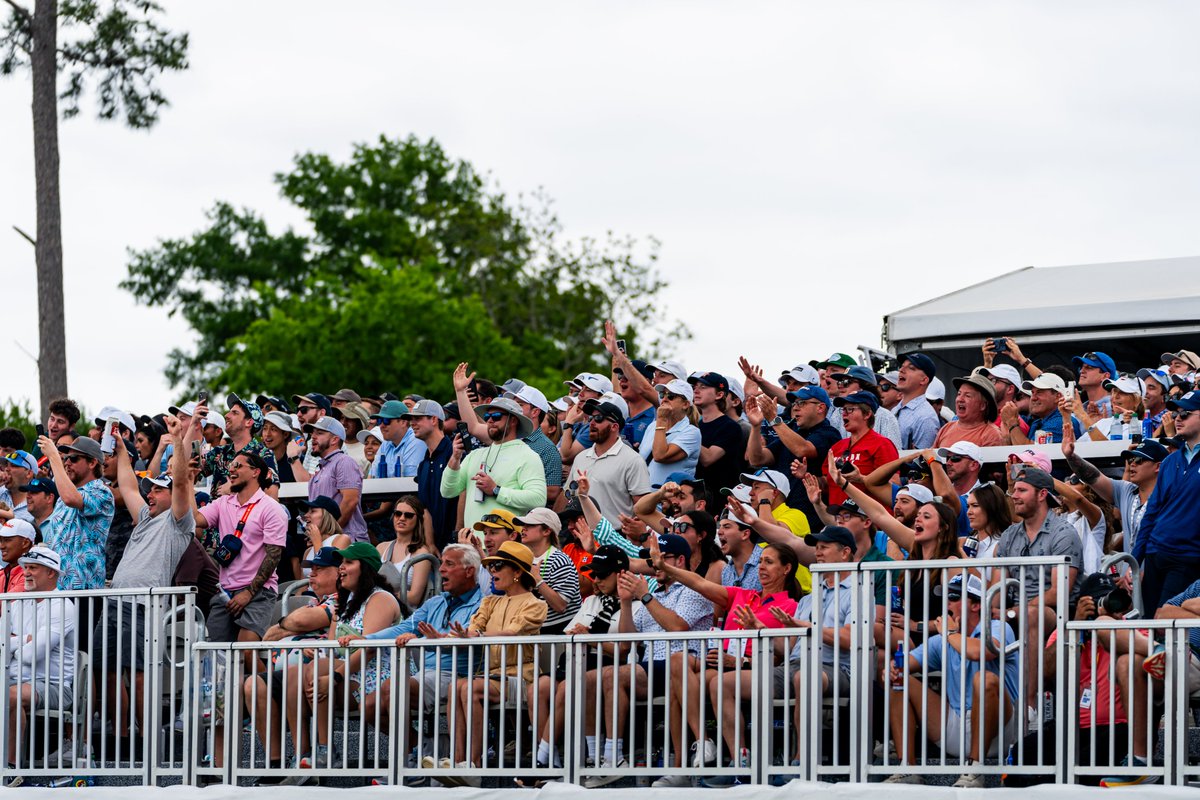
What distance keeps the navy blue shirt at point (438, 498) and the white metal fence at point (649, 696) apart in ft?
8.17

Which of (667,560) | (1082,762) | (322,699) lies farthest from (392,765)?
(1082,762)

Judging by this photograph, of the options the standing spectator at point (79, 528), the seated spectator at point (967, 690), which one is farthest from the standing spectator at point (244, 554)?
the seated spectator at point (967, 690)

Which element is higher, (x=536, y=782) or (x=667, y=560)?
(x=667, y=560)

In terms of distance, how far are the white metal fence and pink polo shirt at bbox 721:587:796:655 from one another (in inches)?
11.0

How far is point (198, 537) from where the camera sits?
12.7 m

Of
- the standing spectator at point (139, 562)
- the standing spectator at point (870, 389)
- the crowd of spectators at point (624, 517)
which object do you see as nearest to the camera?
the crowd of spectators at point (624, 517)

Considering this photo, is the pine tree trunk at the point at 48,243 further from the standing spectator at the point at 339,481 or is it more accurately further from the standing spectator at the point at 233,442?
the standing spectator at the point at 339,481

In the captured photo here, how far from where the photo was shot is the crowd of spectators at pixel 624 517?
31.5ft

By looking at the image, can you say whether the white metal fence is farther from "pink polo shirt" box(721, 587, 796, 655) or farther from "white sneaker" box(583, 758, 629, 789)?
"pink polo shirt" box(721, 587, 796, 655)

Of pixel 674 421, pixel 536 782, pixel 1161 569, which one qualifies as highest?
pixel 674 421

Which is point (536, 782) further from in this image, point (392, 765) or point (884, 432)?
point (884, 432)

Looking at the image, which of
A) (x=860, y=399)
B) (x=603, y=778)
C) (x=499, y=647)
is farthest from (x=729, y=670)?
(x=860, y=399)

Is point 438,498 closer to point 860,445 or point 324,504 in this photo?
point 324,504

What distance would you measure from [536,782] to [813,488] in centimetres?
264
